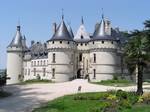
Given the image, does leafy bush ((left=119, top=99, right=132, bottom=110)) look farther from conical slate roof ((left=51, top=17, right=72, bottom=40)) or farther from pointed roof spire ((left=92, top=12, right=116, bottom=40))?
conical slate roof ((left=51, top=17, right=72, bottom=40))

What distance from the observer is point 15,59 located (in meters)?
81.0

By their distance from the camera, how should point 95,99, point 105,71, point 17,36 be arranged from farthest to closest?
point 17,36 < point 105,71 < point 95,99

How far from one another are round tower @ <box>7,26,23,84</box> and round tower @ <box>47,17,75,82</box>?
1692cm

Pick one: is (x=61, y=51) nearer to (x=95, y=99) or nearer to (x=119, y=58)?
(x=119, y=58)

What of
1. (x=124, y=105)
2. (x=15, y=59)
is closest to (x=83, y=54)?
(x=15, y=59)

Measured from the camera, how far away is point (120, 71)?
6706 cm

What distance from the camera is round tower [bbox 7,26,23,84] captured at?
8031 centimetres

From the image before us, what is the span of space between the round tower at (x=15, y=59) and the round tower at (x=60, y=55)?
16924 millimetres

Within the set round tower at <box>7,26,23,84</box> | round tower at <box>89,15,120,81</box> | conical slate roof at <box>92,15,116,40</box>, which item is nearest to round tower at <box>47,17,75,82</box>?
round tower at <box>89,15,120,81</box>

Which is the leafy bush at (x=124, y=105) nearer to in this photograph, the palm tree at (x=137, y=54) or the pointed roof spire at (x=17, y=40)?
the palm tree at (x=137, y=54)

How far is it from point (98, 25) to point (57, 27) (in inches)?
300

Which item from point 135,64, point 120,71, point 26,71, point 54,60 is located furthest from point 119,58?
point 135,64

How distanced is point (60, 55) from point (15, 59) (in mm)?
19257

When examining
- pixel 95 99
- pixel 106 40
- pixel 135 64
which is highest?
pixel 106 40
